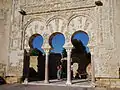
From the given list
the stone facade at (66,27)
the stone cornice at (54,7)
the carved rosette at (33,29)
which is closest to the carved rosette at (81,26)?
the stone facade at (66,27)

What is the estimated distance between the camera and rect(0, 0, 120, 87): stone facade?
6.88m

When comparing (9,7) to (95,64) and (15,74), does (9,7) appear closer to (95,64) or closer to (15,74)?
(15,74)

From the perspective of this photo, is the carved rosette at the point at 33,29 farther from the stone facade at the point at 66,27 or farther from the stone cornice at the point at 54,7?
the stone cornice at the point at 54,7

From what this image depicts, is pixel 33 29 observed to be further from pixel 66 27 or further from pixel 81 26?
pixel 81 26

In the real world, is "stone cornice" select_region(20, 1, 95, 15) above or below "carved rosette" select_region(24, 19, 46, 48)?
above

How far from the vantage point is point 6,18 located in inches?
336

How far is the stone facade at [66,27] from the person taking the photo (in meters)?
6.88

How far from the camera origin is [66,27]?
7734mm

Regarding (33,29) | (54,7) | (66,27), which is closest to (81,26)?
(66,27)

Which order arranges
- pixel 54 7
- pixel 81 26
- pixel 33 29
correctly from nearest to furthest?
pixel 81 26 < pixel 54 7 < pixel 33 29

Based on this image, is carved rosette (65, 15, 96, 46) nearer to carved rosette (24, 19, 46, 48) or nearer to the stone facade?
the stone facade

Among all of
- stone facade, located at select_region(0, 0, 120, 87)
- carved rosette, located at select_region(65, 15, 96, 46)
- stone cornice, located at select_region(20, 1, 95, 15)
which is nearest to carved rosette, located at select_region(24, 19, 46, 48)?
stone facade, located at select_region(0, 0, 120, 87)

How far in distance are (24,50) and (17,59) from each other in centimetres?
49

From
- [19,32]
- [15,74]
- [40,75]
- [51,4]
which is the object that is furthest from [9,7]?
[40,75]
